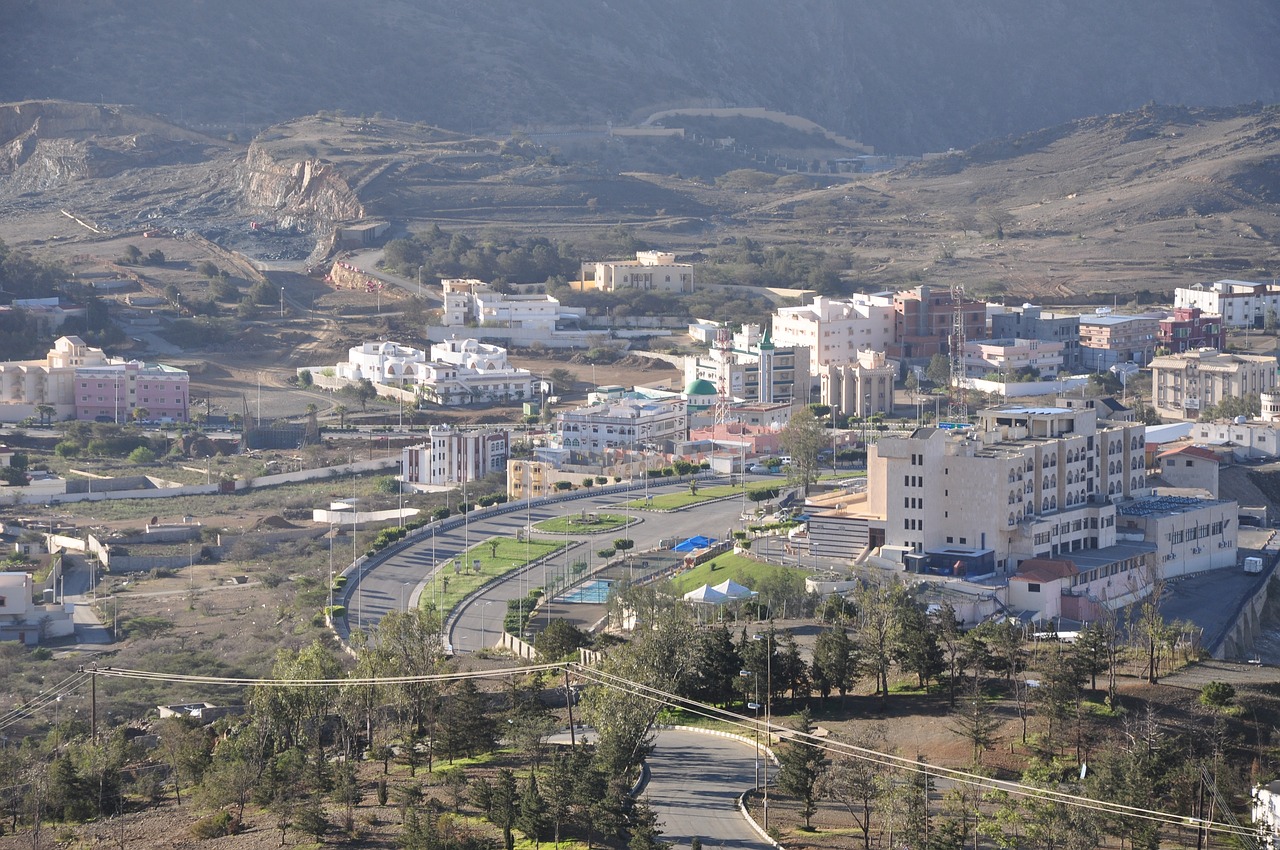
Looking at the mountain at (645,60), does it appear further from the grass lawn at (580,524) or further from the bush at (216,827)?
the bush at (216,827)

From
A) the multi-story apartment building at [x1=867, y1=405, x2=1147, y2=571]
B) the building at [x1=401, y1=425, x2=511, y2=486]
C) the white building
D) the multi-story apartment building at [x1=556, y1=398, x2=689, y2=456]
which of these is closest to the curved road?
the multi-story apartment building at [x1=556, y1=398, x2=689, y2=456]

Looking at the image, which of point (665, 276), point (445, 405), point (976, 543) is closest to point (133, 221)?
point (665, 276)

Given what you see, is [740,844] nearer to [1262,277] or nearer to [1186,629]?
[1186,629]

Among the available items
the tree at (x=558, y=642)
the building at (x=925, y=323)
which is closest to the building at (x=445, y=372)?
the building at (x=925, y=323)

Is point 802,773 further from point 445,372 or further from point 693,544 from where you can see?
point 445,372

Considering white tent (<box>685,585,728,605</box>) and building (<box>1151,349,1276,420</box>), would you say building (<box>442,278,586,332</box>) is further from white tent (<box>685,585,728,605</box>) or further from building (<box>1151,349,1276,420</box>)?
white tent (<box>685,585,728,605</box>)

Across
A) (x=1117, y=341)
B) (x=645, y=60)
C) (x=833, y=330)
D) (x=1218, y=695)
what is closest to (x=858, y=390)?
(x=833, y=330)

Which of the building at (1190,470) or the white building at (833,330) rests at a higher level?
the white building at (833,330)

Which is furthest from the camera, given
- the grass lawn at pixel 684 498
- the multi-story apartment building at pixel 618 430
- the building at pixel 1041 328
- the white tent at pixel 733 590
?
the building at pixel 1041 328
